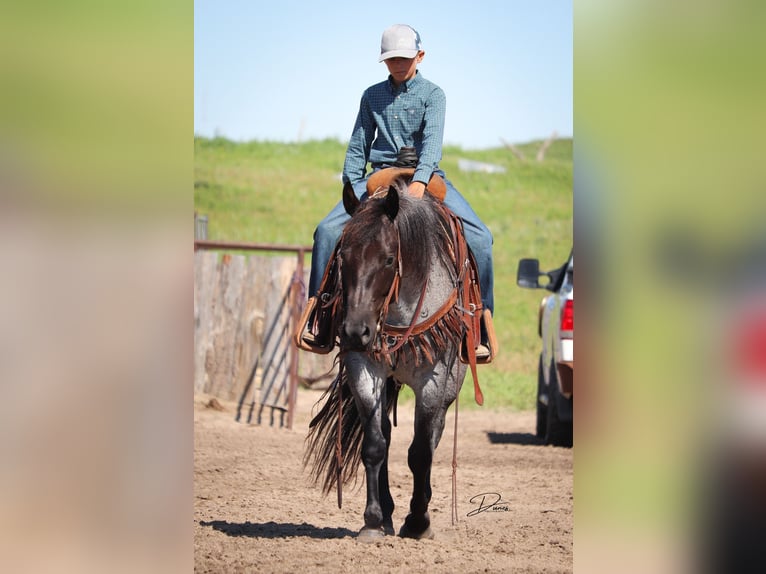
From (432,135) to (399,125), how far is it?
0.80 feet

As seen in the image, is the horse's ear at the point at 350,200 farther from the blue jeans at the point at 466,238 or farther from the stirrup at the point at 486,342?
the stirrup at the point at 486,342

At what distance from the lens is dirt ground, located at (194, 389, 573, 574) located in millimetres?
5664

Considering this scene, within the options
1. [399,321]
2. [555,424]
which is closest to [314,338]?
[399,321]

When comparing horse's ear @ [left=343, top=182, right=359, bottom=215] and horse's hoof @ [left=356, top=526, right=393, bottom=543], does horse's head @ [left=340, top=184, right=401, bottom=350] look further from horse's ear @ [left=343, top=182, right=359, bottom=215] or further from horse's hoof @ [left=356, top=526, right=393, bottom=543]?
horse's hoof @ [left=356, top=526, right=393, bottom=543]

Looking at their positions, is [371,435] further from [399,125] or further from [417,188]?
[399,125]

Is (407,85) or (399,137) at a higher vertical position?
(407,85)

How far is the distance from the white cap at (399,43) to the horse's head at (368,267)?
2.96 ft

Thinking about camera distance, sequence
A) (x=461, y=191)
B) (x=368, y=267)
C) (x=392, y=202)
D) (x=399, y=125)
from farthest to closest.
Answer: (x=461, y=191) → (x=399, y=125) → (x=392, y=202) → (x=368, y=267)

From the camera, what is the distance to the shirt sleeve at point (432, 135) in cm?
636

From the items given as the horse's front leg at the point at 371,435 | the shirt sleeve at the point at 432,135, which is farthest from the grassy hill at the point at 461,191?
the horse's front leg at the point at 371,435

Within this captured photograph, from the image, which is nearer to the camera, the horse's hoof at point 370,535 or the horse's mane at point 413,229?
the horse's mane at point 413,229

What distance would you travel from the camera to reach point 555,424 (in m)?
11.1

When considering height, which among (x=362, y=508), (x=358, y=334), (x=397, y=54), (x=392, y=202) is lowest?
(x=362, y=508)
